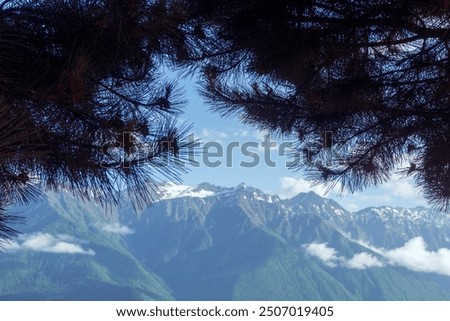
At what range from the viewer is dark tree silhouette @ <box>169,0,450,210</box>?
2.57 m

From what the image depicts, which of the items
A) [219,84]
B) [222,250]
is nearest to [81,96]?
[219,84]

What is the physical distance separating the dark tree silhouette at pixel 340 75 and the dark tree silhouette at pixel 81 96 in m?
0.25

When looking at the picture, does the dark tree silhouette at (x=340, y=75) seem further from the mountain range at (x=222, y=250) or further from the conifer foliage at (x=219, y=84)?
the mountain range at (x=222, y=250)

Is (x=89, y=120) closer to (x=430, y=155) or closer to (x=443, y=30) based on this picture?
(x=443, y=30)

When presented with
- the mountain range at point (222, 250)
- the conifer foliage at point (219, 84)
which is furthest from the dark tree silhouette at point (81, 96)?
the mountain range at point (222, 250)

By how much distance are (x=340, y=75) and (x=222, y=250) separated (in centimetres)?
7681

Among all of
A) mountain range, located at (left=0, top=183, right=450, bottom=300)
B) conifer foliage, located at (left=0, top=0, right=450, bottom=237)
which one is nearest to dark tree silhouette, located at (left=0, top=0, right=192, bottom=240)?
conifer foliage, located at (left=0, top=0, right=450, bottom=237)

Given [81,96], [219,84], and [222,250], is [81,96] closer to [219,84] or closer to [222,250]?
[219,84]

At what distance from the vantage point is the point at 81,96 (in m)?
1.44

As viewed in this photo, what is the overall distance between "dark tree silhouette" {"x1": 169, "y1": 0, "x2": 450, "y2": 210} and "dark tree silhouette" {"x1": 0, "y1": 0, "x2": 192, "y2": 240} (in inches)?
9.8

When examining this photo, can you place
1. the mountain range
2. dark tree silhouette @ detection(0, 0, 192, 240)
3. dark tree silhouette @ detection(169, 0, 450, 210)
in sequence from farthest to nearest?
the mountain range < dark tree silhouette @ detection(169, 0, 450, 210) < dark tree silhouette @ detection(0, 0, 192, 240)

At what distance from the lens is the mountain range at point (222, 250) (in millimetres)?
70000

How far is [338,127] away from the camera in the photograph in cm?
339

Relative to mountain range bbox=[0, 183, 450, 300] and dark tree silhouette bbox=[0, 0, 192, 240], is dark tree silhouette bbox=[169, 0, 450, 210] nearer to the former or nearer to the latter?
dark tree silhouette bbox=[0, 0, 192, 240]
